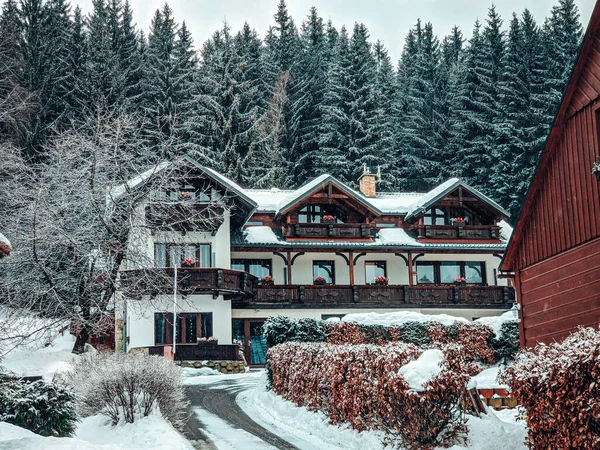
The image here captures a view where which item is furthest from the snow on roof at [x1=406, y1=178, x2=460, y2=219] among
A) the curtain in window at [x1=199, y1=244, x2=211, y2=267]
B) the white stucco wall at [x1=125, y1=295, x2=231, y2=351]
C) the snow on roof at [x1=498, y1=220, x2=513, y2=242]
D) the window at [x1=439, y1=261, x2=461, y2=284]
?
the white stucco wall at [x1=125, y1=295, x2=231, y2=351]

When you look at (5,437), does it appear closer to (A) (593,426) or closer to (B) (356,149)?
(A) (593,426)

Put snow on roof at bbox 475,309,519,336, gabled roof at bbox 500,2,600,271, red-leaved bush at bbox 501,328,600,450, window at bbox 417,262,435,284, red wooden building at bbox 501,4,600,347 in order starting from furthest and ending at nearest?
window at bbox 417,262,435,284 → snow on roof at bbox 475,309,519,336 → gabled roof at bbox 500,2,600,271 → red wooden building at bbox 501,4,600,347 → red-leaved bush at bbox 501,328,600,450

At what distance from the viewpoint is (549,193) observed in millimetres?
16047

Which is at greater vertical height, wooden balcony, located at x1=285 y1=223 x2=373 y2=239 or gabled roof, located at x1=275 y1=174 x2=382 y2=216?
gabled roof, located at x1=275 y1=174 x2=382 y2=216

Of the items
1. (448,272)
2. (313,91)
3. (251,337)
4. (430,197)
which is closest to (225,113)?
(313,91)

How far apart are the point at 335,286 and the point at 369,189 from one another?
928 centimetres

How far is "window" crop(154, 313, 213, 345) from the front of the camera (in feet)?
110

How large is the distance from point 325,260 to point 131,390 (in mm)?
26544

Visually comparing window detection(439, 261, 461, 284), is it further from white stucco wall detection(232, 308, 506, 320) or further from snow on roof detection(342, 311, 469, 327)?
snow on roof detection(342, 311, 469, 327)

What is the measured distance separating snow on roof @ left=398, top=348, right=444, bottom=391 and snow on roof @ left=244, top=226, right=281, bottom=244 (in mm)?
26179

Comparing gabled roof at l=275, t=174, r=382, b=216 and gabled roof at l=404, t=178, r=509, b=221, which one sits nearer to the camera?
gabled roof at l=275, t=174, r=382, b=216

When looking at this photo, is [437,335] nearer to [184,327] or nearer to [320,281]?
[320,281]

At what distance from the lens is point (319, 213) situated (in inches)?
1590

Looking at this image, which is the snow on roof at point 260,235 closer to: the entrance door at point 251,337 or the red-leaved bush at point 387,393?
the entrance door at point 251,337
